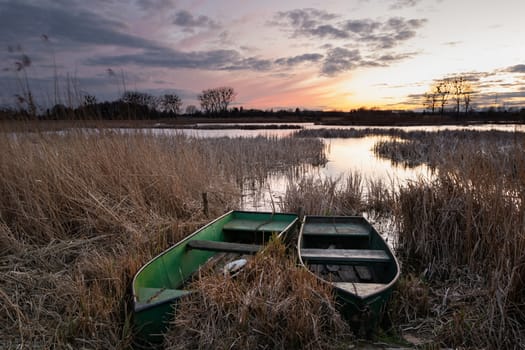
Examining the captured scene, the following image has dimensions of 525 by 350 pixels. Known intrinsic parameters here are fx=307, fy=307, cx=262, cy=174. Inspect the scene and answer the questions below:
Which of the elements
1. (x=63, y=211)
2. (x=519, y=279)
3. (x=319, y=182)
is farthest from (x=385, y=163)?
(x=63, y=211)

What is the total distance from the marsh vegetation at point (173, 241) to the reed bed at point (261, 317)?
0.05 feet

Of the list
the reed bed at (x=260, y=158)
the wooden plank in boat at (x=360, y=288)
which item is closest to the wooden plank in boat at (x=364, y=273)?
the wooden plank in boat at (x=360, y=288)

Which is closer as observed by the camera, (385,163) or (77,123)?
(77,123)

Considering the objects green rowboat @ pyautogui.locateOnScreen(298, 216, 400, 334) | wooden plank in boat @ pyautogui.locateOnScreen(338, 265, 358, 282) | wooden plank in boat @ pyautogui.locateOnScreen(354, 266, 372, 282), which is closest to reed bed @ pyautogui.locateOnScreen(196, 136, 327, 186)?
green rowboat @ pyautogui.locateOnScreen(298, 216, 400, 334)

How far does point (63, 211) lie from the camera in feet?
14.7

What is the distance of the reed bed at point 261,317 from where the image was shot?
248 centimetres

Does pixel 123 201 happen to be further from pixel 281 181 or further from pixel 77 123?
pixel 281 181

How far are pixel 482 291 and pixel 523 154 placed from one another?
5.60 feet

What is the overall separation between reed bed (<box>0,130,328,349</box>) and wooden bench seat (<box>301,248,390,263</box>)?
6.53 ft

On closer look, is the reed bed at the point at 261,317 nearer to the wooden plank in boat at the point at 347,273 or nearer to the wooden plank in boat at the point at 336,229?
the wooden plank in boat at the point at 347,273

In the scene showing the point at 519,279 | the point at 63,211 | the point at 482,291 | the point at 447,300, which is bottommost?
A: the point at 447,300

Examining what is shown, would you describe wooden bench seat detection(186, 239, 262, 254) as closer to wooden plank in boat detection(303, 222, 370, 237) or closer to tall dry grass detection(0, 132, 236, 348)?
tall dry grass detection(0, 132, 236, 348)

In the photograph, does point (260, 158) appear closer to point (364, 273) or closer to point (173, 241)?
point (173, 241)

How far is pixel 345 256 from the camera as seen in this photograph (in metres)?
3.64
